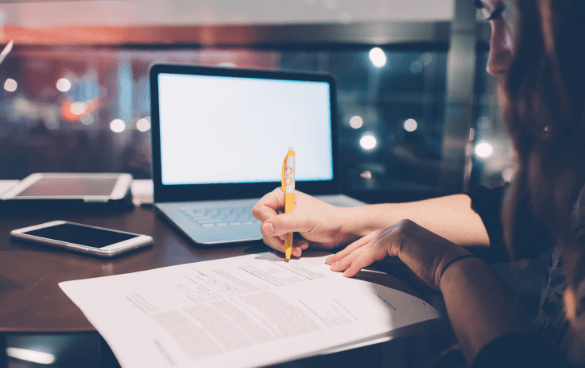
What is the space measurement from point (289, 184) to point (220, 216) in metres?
0.24

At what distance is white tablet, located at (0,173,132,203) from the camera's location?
33.7 inches

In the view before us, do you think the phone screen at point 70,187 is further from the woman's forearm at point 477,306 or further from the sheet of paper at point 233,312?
the woman's forearm at point 477,306

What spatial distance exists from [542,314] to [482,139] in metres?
2.96

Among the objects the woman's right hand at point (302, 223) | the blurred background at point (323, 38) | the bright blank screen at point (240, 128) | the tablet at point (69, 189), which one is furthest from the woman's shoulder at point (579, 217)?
the blurred background at point (323, 38)

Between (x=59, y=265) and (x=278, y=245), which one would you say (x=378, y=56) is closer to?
(x=278, y=245)

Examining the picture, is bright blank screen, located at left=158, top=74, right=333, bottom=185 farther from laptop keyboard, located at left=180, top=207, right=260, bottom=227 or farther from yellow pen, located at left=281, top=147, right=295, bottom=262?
yellow pen, located at left=281, top=147, right=295, bottom=262

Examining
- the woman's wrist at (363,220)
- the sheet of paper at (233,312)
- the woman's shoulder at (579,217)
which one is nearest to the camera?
the sheet of paper at (233,312)

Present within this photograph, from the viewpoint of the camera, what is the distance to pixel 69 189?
0.93 m

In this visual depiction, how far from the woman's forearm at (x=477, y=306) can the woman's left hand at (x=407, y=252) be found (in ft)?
0.09

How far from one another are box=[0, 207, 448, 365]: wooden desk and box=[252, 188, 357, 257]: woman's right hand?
2.5 inches

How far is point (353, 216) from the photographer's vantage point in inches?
27.1

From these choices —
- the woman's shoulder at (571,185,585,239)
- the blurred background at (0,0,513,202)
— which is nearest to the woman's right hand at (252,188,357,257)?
the woman's shoulder at (571,185,585,239)

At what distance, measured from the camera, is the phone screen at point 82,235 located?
61cm

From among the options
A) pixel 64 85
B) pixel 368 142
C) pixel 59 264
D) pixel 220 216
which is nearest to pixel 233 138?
pixel 220 216
